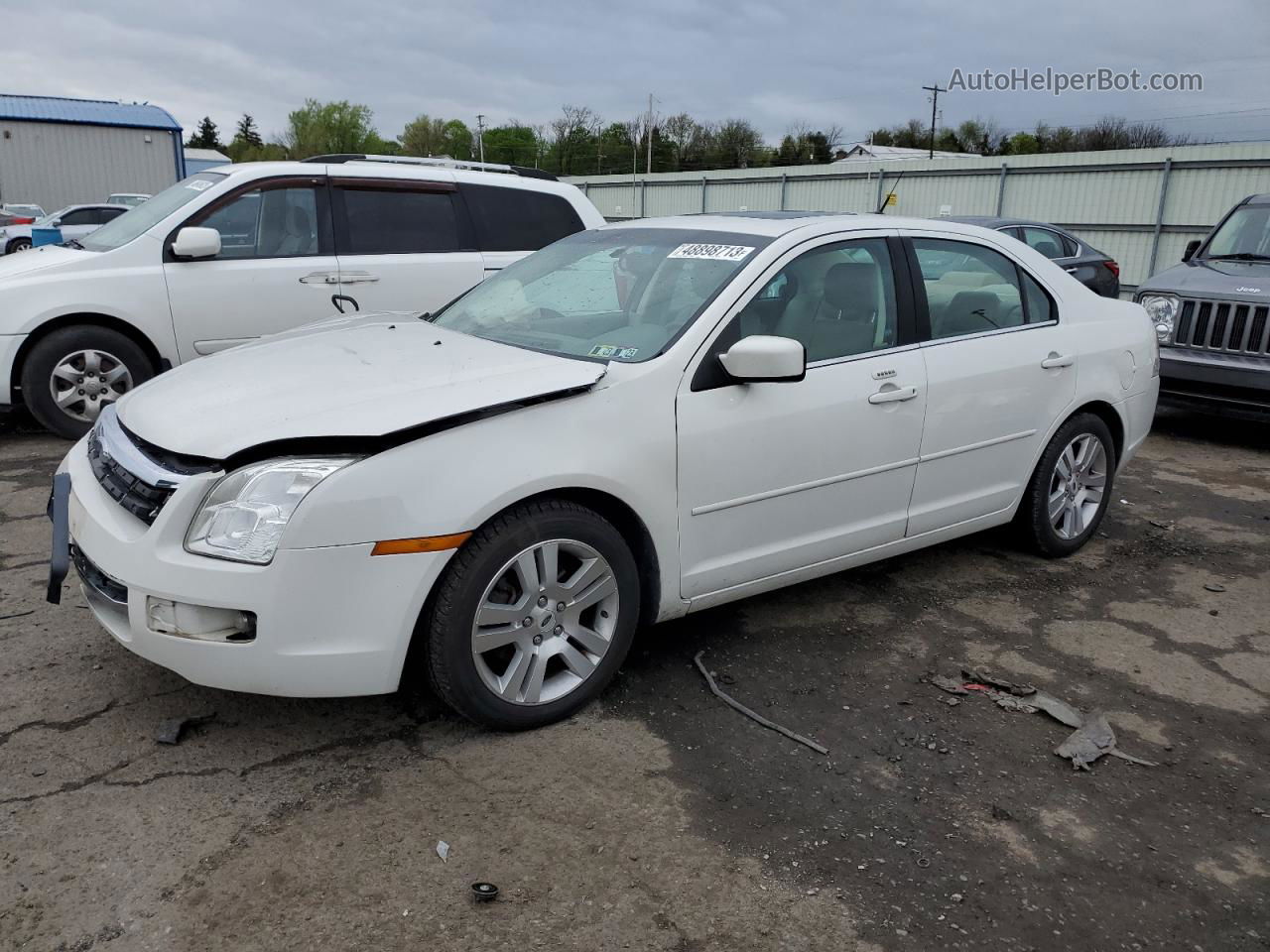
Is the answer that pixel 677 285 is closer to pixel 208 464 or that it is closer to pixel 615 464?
pixel 615 464

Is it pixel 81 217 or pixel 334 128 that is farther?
pixel 334 128

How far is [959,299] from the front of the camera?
4.38 metres

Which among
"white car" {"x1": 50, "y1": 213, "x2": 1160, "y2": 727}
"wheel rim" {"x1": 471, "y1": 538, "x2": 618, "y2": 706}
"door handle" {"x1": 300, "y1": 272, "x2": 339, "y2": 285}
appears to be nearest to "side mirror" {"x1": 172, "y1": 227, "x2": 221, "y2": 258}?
"door handle" {"x1": 300, "y1": 272, "x2": 339, "y2": 285}

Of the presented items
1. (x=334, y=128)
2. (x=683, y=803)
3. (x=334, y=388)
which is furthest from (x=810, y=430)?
(x=334, y=128)

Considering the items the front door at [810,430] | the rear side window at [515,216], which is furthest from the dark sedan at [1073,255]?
the front door at [810,430]

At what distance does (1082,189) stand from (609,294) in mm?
18646

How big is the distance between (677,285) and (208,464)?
180cm

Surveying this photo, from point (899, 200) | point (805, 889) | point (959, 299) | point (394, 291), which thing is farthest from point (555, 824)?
point (899, 200)

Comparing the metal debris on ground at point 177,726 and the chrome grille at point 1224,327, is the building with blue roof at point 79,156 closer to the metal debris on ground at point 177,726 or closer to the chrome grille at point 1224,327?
the chrome grille at point 1224,327

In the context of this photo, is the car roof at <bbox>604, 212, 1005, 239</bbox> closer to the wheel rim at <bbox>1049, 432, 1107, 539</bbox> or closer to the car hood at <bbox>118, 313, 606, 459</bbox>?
the car hood at <bbox>118, 313, 606, 459</bbox>

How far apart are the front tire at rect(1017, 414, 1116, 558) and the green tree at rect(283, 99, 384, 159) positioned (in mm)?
109880

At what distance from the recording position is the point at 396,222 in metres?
7.22

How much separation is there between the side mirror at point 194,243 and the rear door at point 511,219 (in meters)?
1.85

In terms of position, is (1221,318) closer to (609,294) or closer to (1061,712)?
(1061,712)
